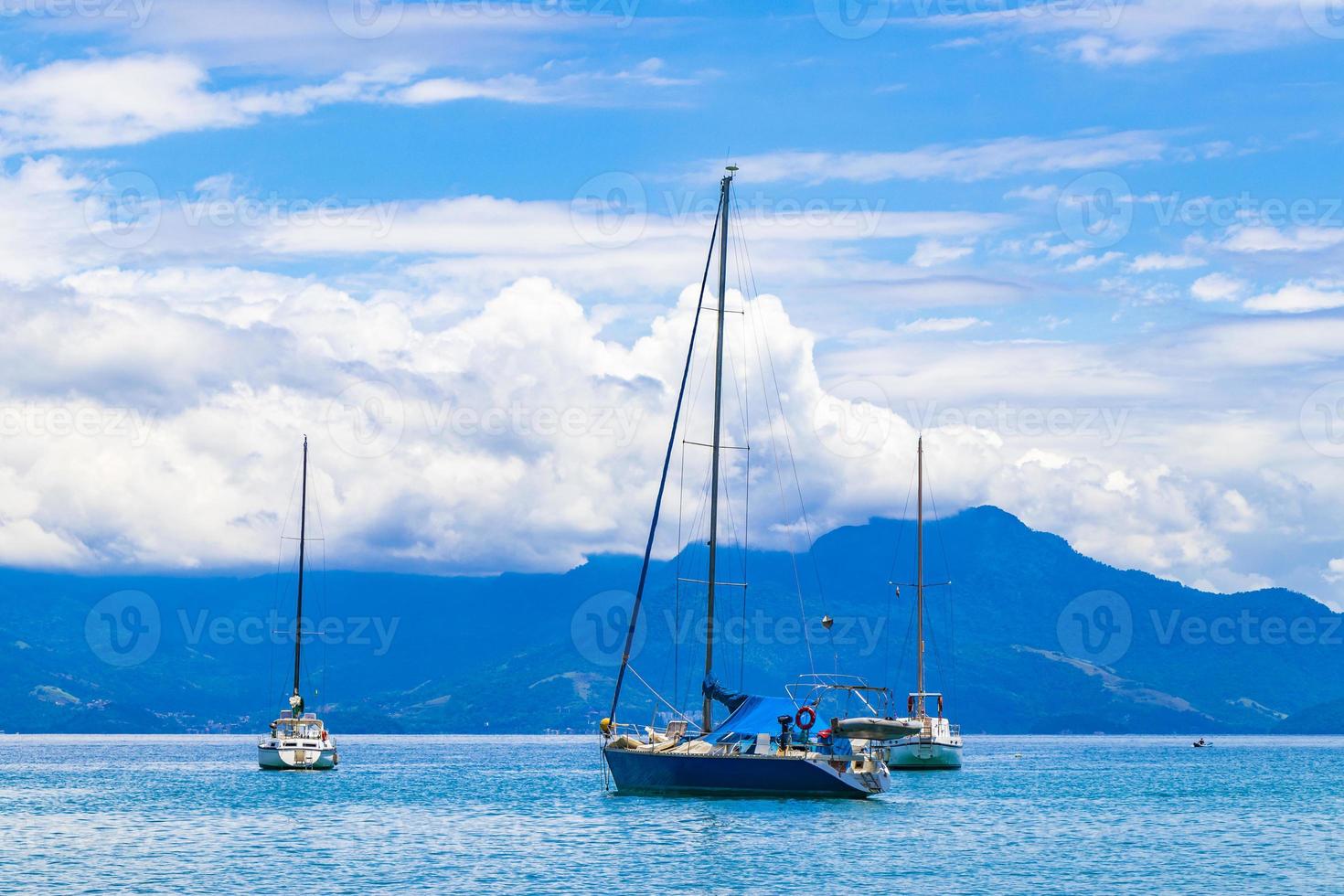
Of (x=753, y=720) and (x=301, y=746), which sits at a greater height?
(x=753, y=720)

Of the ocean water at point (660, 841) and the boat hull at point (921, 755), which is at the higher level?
the boat hull at point (921, 755)

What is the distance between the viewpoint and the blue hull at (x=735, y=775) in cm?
7512

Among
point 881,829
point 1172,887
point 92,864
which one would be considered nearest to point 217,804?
point 92,864

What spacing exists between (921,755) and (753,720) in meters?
56.0

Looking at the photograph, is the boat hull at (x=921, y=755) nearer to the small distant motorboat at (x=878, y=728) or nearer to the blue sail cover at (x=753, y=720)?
the small distant motorboat at (x=878, y=728)

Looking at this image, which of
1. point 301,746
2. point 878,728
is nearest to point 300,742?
point 301,746

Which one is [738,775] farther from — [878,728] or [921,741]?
[921,741]

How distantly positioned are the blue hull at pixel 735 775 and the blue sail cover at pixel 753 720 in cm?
171

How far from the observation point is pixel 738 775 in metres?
75.5

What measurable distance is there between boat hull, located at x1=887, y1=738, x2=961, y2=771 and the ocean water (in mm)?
4432

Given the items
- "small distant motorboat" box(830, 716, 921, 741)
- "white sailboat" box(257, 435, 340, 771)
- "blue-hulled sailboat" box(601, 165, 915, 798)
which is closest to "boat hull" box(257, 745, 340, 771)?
"white sailboat" box(257, 435, 340, 771)

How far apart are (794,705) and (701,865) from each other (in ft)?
54.9

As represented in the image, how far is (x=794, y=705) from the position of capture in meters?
77.8

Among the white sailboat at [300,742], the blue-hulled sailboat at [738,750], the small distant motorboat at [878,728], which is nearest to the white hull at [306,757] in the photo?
the white sailboat at [300,742]
